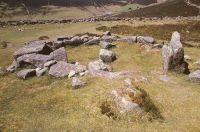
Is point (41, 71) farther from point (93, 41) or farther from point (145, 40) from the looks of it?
point (145, 40)

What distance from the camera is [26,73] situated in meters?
31.5

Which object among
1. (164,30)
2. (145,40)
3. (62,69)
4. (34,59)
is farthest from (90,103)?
(164,30)

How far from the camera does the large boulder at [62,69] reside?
3041 centimetres

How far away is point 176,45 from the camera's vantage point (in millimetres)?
31266

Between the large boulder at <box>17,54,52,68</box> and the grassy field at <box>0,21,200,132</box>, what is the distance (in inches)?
81.7

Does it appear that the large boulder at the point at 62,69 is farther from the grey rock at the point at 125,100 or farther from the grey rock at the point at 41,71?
the grey rock at the point at 125,100

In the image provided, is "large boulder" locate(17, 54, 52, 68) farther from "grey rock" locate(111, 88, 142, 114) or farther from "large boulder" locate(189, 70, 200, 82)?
"large boulder" locate(189, 70, 200, 82)

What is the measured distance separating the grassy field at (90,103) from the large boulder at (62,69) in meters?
0.66

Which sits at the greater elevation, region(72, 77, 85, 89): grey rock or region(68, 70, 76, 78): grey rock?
region(68, 70, 76, 78): grey rock

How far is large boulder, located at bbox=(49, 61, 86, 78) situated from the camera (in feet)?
99.8

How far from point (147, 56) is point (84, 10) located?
103m

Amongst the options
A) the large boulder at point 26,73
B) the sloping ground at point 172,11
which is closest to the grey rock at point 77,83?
the large boulder at point 26,73

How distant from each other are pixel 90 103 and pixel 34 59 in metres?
12.3

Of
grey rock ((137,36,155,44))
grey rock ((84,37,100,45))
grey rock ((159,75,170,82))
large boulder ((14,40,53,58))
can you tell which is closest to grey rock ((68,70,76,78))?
large boulder ((14,40,53,58))
